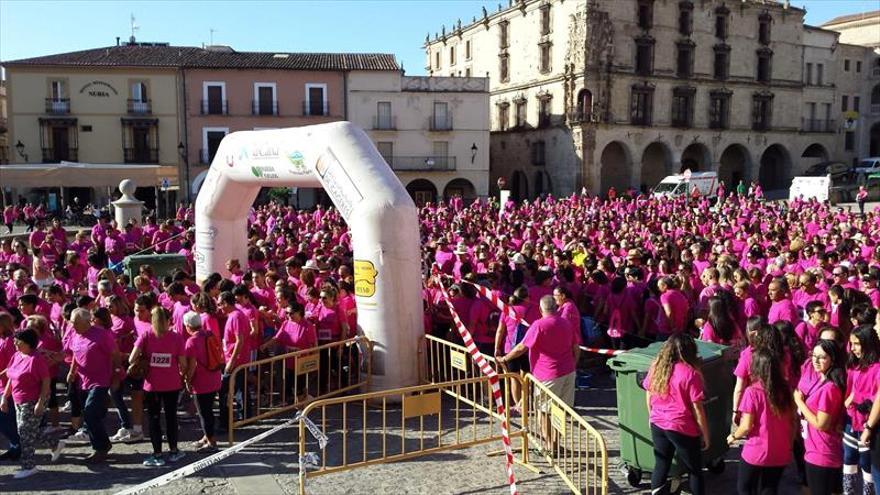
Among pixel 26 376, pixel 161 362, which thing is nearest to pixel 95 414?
pixel 26 376

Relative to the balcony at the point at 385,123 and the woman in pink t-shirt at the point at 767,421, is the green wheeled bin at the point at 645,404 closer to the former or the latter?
the woman in pink t-shirt at the point at 767,421

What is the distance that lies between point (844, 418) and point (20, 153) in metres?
42.3

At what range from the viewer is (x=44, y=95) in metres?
38.9

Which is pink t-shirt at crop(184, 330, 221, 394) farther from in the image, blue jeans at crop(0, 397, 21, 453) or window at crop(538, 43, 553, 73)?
window at crop(538, 43, 553, 73)

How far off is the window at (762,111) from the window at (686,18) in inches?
279

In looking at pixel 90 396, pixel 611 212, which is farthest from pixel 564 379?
pixel 611 212

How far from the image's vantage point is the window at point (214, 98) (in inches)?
1572

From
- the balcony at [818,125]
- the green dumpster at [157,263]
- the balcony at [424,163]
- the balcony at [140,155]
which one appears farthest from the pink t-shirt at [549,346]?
the balcony at [818,125]

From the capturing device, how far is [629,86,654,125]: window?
45.0 meters

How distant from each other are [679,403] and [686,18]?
46.3m

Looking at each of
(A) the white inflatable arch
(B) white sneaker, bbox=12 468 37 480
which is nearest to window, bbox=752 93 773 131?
(A) the white inflatable arch

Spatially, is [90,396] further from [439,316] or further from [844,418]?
[844,418]

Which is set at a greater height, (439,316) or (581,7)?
(581,7)

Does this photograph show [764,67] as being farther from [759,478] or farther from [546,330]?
[759,478]
